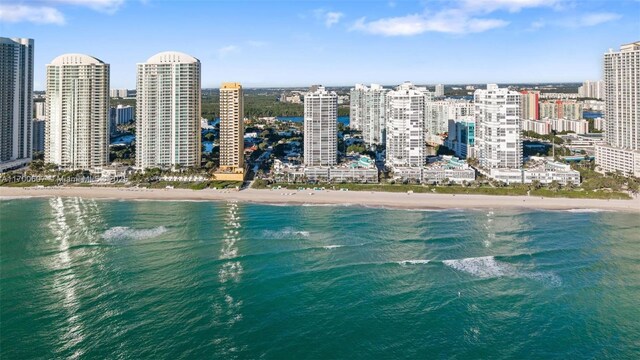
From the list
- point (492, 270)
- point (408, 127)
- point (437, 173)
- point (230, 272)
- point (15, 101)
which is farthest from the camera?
point (15, 101)

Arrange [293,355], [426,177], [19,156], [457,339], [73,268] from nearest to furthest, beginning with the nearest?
[293,355] < [457,339] < [73,268] < [426,177] < [19,156]

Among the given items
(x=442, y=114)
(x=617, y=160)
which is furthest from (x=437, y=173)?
(x=442, y=114)

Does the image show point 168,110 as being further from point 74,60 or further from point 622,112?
point 622,112

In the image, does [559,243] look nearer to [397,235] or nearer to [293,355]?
[397,235]

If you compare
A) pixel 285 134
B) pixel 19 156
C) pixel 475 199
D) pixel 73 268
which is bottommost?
pixel 73 268

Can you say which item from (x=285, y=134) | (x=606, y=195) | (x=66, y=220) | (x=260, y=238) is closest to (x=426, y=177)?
(x=606, y=195)

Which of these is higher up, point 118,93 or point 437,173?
point 118,93

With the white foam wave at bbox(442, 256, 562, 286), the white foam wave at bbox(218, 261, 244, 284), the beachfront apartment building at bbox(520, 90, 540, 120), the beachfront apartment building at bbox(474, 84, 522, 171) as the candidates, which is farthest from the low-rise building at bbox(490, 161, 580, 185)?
the beachfront apartment building at bbox(520, 90, 540, 120)

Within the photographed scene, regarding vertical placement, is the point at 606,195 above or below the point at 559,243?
above
